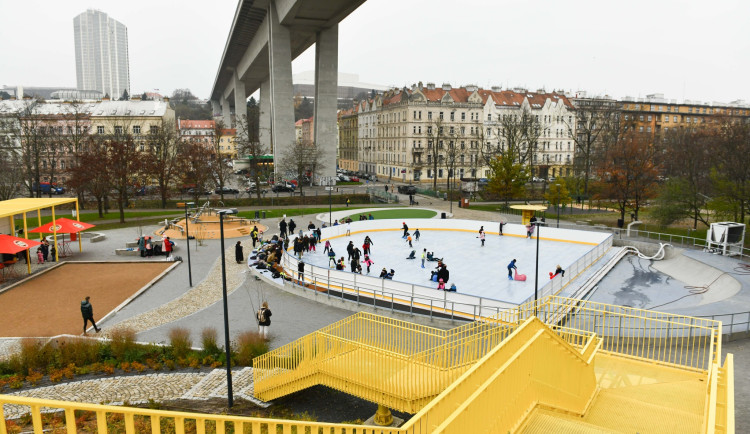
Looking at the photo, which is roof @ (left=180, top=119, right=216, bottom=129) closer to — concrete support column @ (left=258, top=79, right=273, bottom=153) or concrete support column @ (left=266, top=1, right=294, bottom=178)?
concrete support column @ (left=258, top=79, right=273, bottom=153)

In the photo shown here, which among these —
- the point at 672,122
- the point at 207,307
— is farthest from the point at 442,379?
the point at 672,122

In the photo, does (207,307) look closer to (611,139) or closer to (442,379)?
(442,379)

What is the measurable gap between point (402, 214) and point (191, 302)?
26.8 metres

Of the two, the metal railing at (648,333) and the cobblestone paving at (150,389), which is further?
the metal railing at (648,333)

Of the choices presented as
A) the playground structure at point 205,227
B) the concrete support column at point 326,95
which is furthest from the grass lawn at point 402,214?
the concrete support column at point 326,95

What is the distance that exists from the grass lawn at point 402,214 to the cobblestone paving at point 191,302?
18412mm

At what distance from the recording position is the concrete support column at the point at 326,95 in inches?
2418

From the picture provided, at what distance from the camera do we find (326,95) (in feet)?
204

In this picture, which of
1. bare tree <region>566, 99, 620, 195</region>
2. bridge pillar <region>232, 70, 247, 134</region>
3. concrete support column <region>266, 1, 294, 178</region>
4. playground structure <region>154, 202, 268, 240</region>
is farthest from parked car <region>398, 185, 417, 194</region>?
bridge pillar <region>232, 70, 247, 134</region>

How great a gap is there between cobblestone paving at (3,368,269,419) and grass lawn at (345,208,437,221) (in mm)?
28910

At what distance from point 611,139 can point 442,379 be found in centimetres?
7343

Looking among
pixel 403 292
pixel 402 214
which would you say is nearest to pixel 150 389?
pixel 403 292

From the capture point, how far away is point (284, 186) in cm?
6084

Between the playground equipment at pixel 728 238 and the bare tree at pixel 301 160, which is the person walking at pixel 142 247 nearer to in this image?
the bare tree at pixel 301 160
